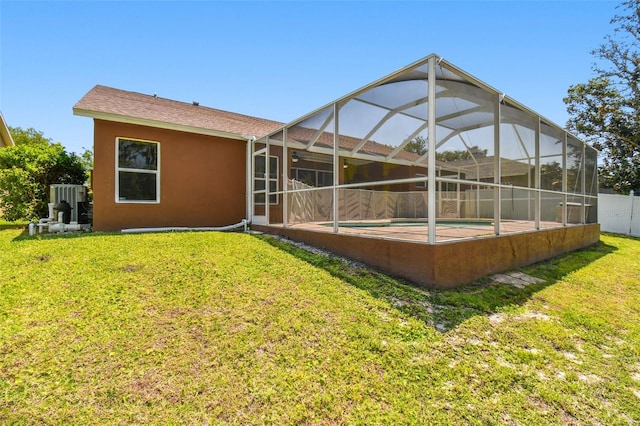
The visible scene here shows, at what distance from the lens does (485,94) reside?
5090mm

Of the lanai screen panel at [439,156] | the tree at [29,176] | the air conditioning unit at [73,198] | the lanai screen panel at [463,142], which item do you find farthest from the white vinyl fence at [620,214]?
the tree at [29,176]

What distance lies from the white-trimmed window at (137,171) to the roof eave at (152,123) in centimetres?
52

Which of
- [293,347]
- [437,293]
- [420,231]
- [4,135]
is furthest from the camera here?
[4,135]

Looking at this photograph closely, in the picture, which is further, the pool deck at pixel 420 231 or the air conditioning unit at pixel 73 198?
the air conditioning unit at pixel 73 198

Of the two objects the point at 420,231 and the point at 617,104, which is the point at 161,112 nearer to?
the point at 420,231

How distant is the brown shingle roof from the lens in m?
7.08

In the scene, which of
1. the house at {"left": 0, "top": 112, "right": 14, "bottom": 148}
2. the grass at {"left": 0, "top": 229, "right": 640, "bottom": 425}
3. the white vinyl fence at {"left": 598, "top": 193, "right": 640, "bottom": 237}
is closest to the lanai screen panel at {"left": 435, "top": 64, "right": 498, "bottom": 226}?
the grass at {"left": 0, "top": 229, "right": 640, "bottom": 425}

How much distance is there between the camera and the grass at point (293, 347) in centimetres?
Answer: 216

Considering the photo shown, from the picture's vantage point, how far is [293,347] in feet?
9.26

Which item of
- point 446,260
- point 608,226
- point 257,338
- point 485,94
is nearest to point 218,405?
point 257,338

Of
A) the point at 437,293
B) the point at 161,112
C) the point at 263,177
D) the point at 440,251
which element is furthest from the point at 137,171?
the point at 437,293

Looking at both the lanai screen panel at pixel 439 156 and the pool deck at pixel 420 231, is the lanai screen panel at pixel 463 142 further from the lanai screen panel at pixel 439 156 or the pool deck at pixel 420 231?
the pool deck at pixel 420 231

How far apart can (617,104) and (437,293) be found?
18.9 metres

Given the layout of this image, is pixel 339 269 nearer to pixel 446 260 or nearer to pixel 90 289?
pixel 446 260
